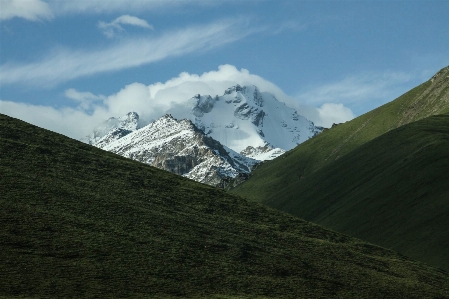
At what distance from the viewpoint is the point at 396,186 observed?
15600 cm

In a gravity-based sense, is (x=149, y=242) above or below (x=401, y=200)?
below

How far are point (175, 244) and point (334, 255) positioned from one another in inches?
981

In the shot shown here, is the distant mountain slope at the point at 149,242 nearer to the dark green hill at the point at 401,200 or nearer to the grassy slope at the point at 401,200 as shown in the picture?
the grassy slope at the point at 401,200

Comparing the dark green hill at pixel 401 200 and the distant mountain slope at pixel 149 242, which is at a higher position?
the dark green hill at pixel 401 200

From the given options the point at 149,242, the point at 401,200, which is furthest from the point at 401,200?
the point at 149,242

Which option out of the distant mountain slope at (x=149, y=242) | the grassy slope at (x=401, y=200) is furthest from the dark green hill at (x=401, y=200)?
the distant mountain slope at (x=149, y=242)

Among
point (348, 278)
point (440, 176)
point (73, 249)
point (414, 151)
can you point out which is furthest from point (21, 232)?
point (414, 151)

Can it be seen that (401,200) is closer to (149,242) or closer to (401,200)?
(401,200)

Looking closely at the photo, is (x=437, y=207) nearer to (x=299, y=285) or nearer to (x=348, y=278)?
(x=348, y=278)

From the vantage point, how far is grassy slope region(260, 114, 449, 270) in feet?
409

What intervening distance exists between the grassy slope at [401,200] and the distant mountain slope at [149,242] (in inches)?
871

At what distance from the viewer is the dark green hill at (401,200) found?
124562 millimetres

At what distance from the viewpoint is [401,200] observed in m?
→ 147

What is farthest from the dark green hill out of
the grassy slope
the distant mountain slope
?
the distant mountain slope
